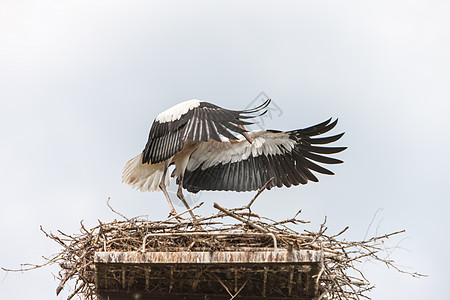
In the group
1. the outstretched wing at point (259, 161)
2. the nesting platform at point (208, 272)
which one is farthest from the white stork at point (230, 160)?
the nesting platform at point (208, 272)

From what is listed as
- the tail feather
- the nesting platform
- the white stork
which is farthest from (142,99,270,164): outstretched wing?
the nesting platform

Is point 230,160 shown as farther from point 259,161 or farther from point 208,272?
point 208,272

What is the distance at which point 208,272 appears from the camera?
5379 millimetres

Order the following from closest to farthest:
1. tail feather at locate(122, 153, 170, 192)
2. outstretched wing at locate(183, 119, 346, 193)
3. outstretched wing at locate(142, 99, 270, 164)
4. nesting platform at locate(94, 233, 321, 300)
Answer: nesting platform at locate(94, 233, 321, 300) < outstretched wing at locate(142, 99, 270, 164) < outstretched wing at locate(183, 119, 346, 193) < tail feather at locate(122, 153, 170, 192)

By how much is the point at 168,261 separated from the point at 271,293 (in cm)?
96

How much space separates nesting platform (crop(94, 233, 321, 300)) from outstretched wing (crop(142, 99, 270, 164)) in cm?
149

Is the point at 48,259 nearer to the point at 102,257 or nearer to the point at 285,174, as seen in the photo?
the point at 102,257

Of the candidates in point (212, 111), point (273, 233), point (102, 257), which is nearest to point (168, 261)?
point (102, 257)

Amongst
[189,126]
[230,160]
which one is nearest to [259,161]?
[230,160]

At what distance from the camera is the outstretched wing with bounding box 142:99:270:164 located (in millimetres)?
6754

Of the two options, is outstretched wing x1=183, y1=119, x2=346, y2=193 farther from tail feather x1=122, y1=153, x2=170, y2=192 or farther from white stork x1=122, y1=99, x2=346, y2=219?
tail feather x1=122, y1=153, x2=170, y2=192

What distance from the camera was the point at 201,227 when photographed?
5.82 meters

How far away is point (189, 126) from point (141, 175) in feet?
5.33

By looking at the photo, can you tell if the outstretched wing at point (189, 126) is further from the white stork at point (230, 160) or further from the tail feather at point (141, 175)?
the tail feather at point (141, 175)
